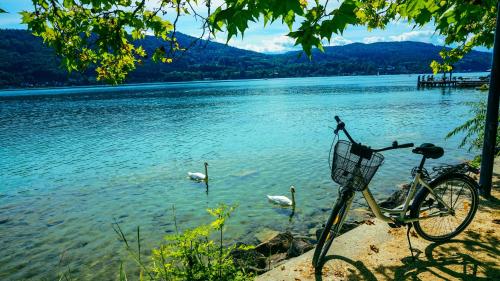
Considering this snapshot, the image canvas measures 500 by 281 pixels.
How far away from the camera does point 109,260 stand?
396 inches

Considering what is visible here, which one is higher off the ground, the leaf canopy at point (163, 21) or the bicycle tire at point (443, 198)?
the leaf canopy at point (163, 21)

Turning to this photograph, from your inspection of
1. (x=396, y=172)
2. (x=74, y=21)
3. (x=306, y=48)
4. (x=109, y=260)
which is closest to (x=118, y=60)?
(x=74, y=21)

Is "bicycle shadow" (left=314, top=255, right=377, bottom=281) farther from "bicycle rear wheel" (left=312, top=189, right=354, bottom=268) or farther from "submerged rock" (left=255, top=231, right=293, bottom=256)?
"submerged rock" (left=255, top=231, right=293, bottom=256)

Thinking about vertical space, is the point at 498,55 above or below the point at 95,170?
above

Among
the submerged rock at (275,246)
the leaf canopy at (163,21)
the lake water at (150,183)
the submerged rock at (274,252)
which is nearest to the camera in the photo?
the leaf canopy at (163,21)

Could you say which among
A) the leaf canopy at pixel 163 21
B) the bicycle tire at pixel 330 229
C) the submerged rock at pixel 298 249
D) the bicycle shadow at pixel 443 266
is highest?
the leaf canopy at pixel 163 21

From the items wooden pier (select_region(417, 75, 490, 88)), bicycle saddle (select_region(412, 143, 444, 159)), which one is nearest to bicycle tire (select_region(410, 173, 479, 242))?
bicycle saddle (select_region(412, 143, 444, 159))

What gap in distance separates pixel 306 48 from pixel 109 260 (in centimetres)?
923

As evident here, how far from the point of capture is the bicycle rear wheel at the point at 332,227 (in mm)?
4930

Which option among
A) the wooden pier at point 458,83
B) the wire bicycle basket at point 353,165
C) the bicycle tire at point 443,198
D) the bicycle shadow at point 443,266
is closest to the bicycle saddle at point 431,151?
the bicycle tire at point 443,198

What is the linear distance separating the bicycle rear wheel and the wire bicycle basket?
0.27 metres

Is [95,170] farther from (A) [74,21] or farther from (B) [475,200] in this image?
(B) [475,200]

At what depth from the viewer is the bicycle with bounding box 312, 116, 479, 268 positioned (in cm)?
469

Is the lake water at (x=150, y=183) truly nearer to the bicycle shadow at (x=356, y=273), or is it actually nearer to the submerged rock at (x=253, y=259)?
the submerged rock at (x=253, y=259)
